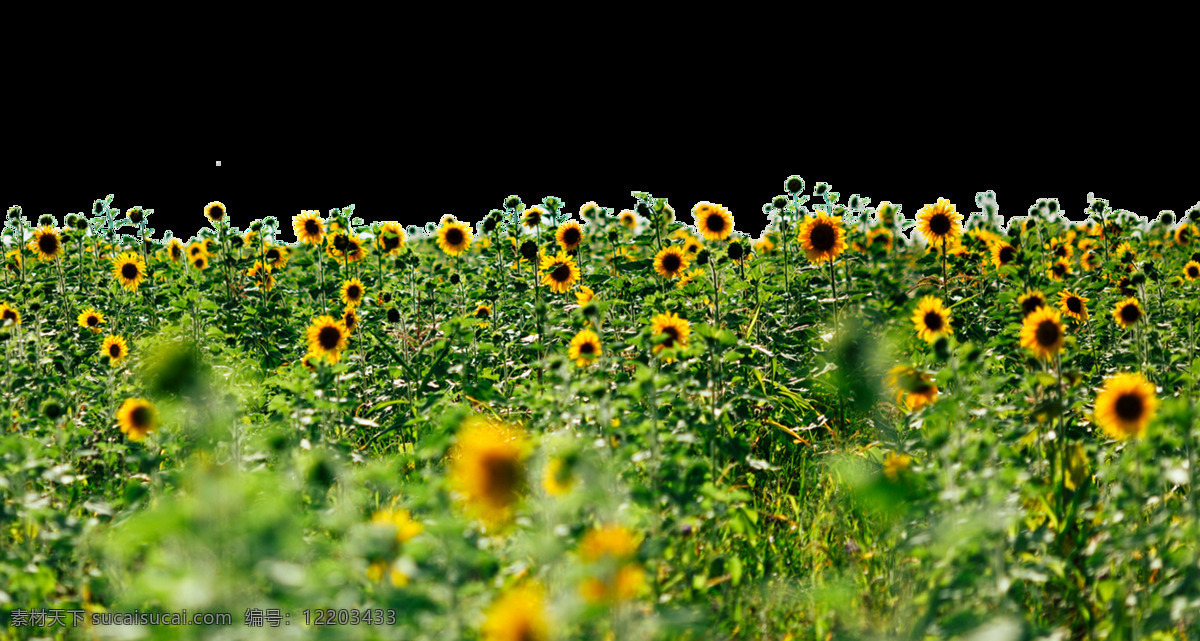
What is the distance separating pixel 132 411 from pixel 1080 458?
3.55 meters

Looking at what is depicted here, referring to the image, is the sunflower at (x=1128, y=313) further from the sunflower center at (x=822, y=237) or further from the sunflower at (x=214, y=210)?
the sunflower at (x=214, y=210)

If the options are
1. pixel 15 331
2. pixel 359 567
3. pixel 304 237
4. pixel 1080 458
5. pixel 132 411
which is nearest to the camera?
pixel 359 567

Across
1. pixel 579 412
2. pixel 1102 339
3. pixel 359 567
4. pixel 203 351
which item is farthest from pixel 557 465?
pixel 1102 339

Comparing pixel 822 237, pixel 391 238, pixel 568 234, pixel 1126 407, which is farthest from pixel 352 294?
pixel 1126 407

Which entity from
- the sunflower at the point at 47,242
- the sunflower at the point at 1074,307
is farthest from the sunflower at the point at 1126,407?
the sunflower at the point at 47,242

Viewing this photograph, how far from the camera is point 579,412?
2900 millimetres

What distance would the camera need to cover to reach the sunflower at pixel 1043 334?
320 centimetres

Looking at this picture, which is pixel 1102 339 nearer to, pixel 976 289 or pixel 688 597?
pixel 976 289

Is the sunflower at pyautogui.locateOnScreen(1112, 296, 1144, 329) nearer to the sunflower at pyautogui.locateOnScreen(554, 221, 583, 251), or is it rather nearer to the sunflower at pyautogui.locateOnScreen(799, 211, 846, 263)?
the sunflower at pyautogui.locateOnScreen(799, 211, 846, 263)

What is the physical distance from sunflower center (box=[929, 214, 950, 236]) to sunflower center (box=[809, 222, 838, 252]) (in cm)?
87

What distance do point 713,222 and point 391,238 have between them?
7.81ft

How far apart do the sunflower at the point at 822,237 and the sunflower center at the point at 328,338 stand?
288 centimetres

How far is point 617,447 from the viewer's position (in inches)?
101

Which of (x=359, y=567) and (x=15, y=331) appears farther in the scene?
(x=15, y=331)
